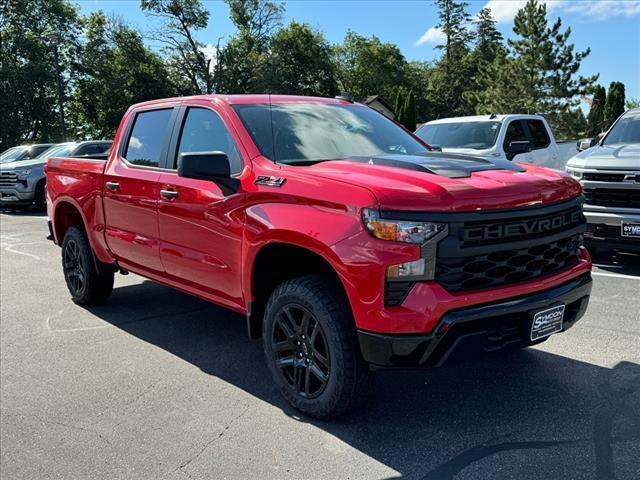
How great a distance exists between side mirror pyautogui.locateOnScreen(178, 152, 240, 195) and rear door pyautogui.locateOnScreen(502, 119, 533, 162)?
7124 millimetres

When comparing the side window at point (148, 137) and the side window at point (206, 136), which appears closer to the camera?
the side window at point (206, 136)

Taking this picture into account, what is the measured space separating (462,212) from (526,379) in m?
1.55

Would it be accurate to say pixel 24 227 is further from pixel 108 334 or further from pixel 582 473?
pixel 582 473

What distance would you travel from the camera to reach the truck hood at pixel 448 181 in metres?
2.95

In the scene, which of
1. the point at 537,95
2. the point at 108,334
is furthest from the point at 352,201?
the point at 537,95

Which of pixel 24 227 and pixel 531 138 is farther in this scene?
pixel 24 227

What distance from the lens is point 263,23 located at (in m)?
53.8

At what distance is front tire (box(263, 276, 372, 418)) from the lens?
3178mm

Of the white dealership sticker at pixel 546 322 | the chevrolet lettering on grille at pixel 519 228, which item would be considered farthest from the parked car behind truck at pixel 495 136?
the white dealership sticker at pixel 546 322

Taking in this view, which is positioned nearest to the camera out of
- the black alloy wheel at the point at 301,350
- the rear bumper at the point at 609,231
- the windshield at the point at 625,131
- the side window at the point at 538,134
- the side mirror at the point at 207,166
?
the black alloy wheel at the point at 301,350

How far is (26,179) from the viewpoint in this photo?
16.0 m

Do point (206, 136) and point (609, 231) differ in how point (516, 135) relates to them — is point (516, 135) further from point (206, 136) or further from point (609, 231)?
point (206, 136)

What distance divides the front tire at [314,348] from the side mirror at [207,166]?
31.0 inches

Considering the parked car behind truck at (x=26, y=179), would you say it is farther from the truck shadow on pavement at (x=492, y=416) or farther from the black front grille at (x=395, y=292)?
the black front grille at (x=395, y=292)
